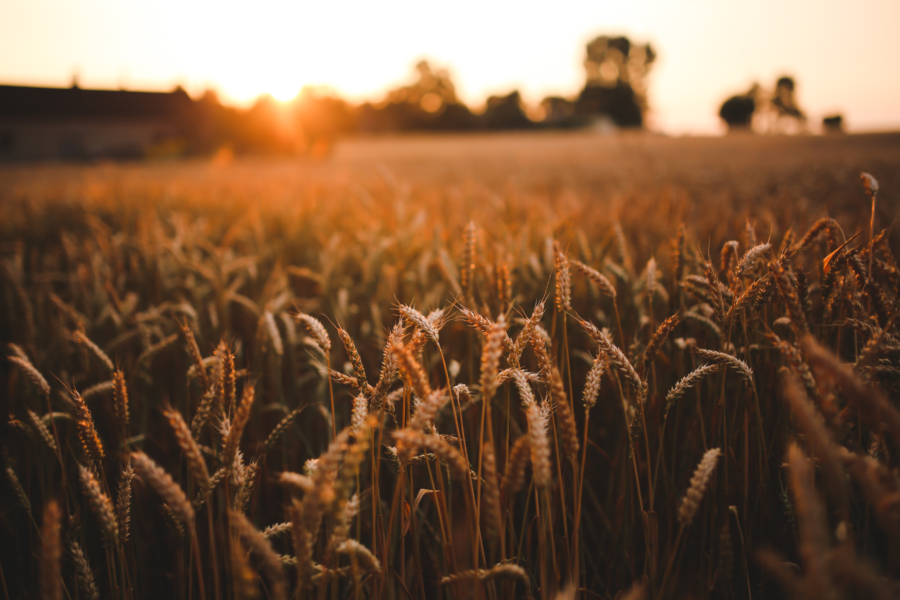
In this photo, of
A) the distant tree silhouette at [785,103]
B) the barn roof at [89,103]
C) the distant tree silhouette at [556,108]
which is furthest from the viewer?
the distant tree silhouette at [556,108]

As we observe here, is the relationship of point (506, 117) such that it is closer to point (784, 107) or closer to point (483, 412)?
point (784, 107)

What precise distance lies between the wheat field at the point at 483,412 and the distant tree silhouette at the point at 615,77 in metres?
36.4

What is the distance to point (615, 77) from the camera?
41.1 m

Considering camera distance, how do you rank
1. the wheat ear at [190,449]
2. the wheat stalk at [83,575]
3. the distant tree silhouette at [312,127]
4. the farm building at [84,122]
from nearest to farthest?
the wheat ear at [190,449], the wheat stalk at [83,575], the distant tree silhouette at [312,127], the farm building at [84,122]

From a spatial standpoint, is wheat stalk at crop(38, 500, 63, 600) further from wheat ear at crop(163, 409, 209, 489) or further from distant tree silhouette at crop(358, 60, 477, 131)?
distant tree silhouette at crop(358, 60, 477, 131)

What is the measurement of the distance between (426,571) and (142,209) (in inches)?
169

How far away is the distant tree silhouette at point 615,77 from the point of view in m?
35.1

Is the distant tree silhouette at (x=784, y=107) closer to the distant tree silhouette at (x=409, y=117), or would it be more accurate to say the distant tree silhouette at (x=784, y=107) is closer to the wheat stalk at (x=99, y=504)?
the distant tree silhouette at (x=409, y=117)

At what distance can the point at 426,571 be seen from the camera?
1.26 m

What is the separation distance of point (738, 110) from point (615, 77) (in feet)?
66.4

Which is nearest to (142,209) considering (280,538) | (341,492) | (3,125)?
(280,538)

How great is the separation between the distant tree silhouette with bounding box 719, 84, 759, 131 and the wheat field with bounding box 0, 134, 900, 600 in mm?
25140

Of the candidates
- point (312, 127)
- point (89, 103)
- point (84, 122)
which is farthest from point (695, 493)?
point (89, 103)

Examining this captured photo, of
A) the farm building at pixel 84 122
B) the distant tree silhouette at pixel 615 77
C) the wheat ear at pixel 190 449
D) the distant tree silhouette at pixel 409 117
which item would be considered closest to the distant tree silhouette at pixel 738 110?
the distant tree silhouette at pixel 615 77
